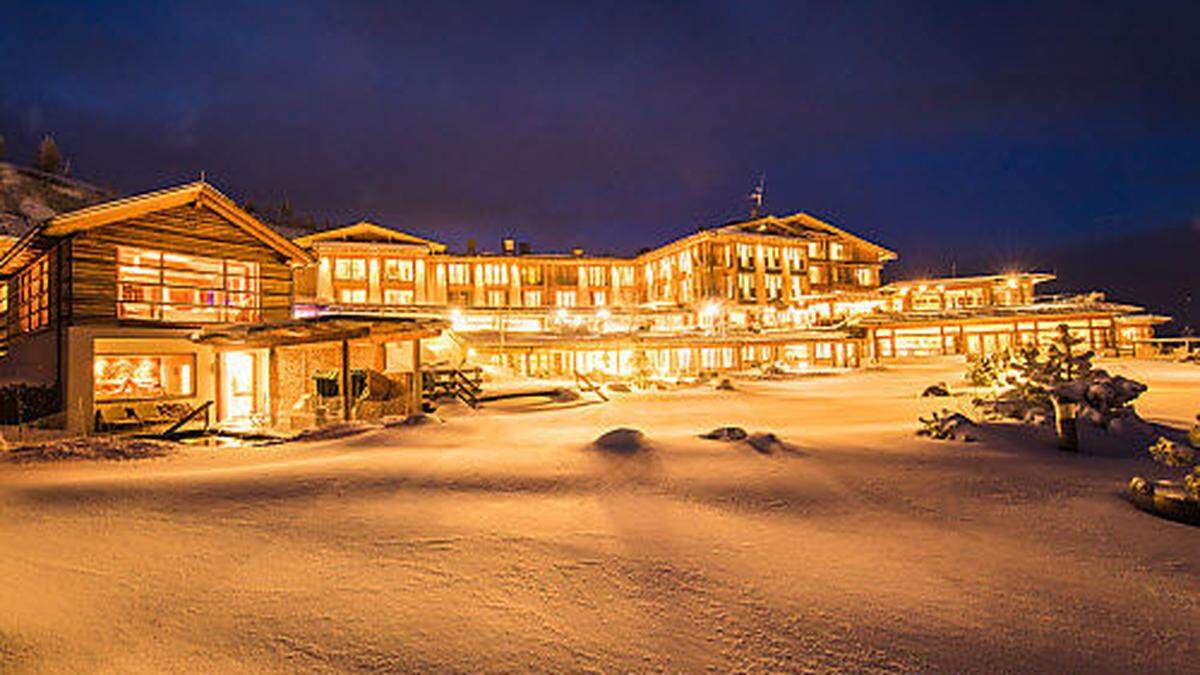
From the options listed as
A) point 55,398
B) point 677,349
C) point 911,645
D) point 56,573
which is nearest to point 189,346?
point 55,398

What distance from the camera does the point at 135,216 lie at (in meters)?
18.9

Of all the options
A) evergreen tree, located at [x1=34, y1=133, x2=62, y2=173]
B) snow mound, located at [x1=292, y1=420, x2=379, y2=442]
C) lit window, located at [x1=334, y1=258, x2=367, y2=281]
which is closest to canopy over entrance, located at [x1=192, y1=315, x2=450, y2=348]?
snow mound, located at [x1=292, y1=420, x2=379, y2=442]

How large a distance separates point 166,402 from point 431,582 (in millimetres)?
19721

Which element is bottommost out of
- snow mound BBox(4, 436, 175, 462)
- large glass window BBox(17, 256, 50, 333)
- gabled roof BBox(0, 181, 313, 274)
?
snow mound BBox(4, 436, 175, 462)

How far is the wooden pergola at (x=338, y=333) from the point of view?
15.5 m

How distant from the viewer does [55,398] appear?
1703 cm

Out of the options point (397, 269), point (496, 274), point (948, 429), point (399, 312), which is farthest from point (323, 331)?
point (496, 274)

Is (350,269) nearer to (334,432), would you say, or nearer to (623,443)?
(334,432)

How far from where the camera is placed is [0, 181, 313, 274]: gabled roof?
1717cm

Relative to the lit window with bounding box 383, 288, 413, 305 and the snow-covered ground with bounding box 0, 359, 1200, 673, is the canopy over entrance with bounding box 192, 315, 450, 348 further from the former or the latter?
the lit window with bounding box 383, 288, 413, 305

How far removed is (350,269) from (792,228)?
4216 centimetres

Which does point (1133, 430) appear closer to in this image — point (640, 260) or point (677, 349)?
point (677, 349)

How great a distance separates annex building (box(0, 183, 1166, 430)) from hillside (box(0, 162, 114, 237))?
112 feet

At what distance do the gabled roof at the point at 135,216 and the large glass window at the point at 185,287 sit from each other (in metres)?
1.27
